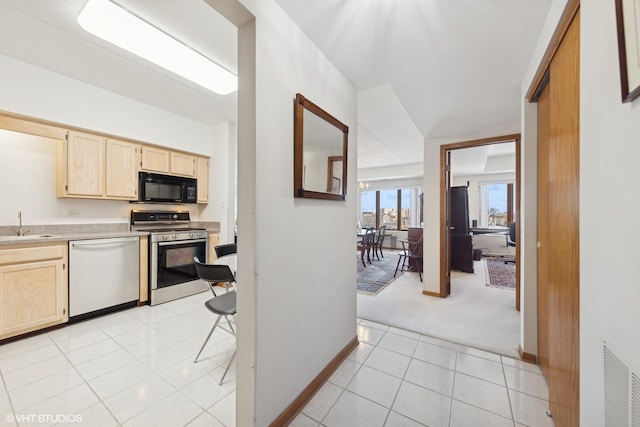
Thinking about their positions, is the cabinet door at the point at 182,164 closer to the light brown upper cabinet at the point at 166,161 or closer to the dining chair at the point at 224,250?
the light brown upper cabinet at the point at 166,161

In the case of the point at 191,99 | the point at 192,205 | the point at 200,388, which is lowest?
the point at 200,388

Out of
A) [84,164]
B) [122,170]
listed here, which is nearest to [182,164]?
[122,170]

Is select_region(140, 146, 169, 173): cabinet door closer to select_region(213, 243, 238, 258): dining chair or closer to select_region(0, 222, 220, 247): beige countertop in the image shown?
select_region(0, 222, 220, 247): beige countertop

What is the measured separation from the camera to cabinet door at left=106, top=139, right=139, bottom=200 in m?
3.01

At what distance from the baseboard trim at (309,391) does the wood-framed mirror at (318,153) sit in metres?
1.26

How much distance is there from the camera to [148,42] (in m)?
1.99

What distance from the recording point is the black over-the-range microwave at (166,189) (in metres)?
3.32

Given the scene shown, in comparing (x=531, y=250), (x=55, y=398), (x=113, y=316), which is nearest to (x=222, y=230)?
(x=113, y=316)

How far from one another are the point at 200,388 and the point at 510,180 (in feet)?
28.4

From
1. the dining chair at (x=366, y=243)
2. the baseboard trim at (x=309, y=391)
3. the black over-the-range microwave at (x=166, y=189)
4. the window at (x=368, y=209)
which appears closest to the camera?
the baseboard trim at (x=309, y=391)

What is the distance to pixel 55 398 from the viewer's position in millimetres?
1549

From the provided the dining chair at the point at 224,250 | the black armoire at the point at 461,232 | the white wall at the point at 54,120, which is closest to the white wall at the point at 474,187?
the black armoire at the point at 461,232

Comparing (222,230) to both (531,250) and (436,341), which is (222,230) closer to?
(436,341)

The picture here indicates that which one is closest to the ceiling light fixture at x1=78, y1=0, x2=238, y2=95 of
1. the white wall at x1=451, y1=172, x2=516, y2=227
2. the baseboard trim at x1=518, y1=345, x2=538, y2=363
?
the baseboard trim at x1=518, y1=345, x2=538, y2=363
